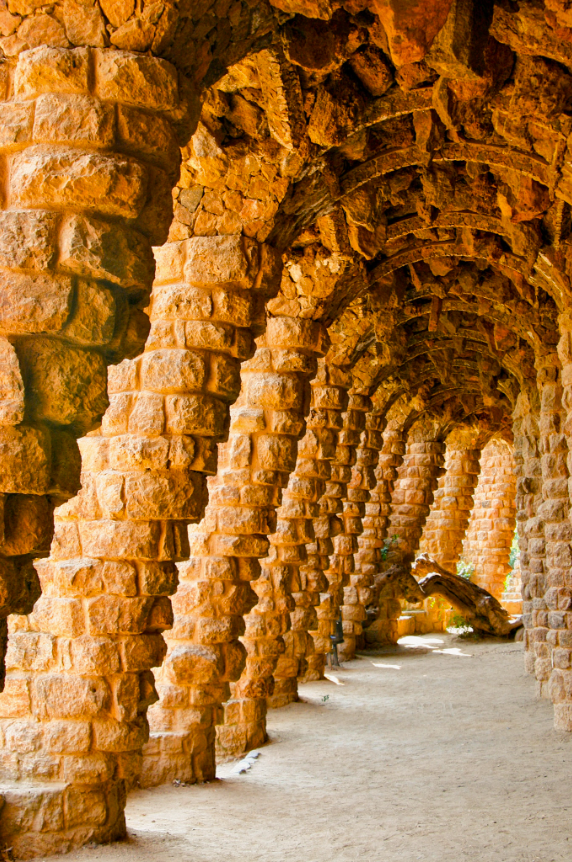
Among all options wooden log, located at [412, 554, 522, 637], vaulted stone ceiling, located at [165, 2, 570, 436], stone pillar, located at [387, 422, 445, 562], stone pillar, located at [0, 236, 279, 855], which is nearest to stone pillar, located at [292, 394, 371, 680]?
vaulted stone ceiling, located at [165, 2, 570, 436]

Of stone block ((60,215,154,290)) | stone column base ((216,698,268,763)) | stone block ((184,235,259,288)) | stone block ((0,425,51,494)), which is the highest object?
stone block ((184,235,259,288))

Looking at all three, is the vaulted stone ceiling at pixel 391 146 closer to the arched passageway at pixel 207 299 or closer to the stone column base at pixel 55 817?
the arched passageway at pixel 207 299

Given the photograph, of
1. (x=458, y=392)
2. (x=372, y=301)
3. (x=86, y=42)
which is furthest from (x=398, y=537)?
(x=86, y=42)

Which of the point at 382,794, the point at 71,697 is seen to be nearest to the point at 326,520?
the point at 382,794

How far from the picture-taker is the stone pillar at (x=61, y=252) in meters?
3.35

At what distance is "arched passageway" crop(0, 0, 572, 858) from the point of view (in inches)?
137

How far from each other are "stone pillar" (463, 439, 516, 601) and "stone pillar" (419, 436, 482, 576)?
1.05 metres

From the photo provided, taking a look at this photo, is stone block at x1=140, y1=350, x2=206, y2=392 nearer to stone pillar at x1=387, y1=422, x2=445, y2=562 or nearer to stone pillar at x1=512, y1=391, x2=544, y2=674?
stone pillar at x1=512, y1=391, x2=544, y2=674

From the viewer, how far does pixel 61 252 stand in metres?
3.38

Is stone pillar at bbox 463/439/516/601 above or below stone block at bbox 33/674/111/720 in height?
above

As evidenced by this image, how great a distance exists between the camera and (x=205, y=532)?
8141 mm

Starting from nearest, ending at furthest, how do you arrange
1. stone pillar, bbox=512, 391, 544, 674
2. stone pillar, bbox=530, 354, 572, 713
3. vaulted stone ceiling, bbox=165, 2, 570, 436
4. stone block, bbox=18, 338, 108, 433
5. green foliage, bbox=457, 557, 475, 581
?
stone block, bbox=18, 338, 108, 433, vaulted stone ceiling, bbox=165, 2, 570, 436, stone pillar, bbox=530, 354, 572, 713, stone pillar, bbox=512, 391, 544, 674, green foliage, bbox=457, 557, 475, 581

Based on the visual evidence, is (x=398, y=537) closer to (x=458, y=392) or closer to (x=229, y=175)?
(x=458, y=392)

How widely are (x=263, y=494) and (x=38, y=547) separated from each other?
484 cm
